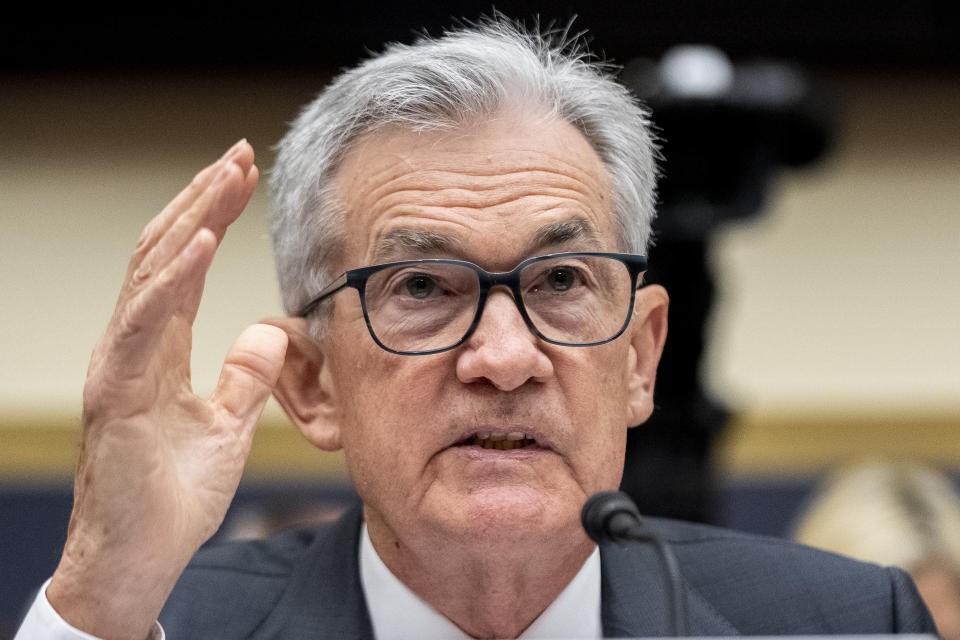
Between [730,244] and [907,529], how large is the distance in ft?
9.52

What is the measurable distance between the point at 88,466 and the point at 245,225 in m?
4.19

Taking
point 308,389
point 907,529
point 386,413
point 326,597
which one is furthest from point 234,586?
point 907,529

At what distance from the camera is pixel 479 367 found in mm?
1833

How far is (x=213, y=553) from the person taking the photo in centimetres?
242

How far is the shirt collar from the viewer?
206cm

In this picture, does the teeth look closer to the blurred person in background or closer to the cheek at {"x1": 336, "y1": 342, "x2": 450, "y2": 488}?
the cheek at {"x1": 336, "y1": 342, "x2": 450, "y2": 488}

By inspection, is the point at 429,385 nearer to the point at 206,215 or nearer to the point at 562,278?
the point at 562,278

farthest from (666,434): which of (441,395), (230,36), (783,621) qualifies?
(230,36)

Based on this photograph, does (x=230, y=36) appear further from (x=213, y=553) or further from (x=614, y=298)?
(x=614, y=298)

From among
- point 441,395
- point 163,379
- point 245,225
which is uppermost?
point 163,379

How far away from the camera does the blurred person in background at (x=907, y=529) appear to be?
2986 mm

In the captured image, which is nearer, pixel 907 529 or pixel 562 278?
pixel 562 278

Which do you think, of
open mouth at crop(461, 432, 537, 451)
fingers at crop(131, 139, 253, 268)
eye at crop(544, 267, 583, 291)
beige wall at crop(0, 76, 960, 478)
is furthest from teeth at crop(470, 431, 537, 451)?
beige wall at crop(0, 76, 960, 478)

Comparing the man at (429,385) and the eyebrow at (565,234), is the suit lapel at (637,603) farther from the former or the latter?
the eyebrow at (565,234)
